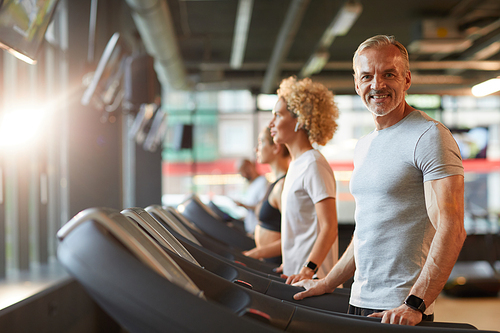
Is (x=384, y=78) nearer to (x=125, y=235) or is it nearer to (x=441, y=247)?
(x=441, y=247)

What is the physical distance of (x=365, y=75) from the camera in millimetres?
1434

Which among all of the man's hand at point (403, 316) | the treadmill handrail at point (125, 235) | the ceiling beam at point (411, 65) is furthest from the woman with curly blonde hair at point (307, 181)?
the ceiling beam at point (411, 65)

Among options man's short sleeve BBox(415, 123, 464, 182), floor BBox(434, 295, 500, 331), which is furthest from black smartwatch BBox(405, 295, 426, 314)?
floor BBox(434, 295, 500, 331)

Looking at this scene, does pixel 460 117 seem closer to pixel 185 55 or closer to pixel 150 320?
pixel 185 55

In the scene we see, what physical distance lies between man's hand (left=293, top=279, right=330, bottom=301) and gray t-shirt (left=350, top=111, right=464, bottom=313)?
202mm

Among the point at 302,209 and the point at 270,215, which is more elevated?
the point at 302,209

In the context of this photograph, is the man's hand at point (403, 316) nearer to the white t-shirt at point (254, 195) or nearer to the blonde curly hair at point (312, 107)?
the blonde curly hair at point (312, 107)

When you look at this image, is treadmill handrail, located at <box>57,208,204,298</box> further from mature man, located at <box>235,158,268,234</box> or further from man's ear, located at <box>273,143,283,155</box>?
mature man, located at <box>235,158,268,234</box>

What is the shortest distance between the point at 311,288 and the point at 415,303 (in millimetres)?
A: 446

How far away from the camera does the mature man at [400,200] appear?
1254mm

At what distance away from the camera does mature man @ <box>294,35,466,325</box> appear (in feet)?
4.11

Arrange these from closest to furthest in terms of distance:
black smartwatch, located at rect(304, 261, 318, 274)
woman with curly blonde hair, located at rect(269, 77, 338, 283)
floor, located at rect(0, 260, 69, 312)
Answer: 1. black smartwatch, located at rect(304, 261, 318, 274)
2. woman with curly blonde hair, located at rect(269, 77, 338, 283)
3. floor, located at rect(0, 260, 69, 312)

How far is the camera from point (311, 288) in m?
1.62

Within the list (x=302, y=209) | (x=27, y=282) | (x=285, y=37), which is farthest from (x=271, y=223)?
(x=285, y=37)
